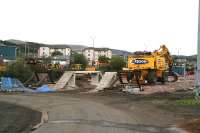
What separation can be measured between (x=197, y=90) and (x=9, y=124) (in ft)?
48.5

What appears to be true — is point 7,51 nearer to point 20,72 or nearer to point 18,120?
point 20,72

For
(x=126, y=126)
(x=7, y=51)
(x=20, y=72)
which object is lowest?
(x=126, y=126)

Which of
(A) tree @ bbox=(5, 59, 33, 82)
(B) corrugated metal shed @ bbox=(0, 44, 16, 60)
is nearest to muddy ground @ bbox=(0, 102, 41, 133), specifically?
(A) tree @ bbox=(5, 59, 33, 82)

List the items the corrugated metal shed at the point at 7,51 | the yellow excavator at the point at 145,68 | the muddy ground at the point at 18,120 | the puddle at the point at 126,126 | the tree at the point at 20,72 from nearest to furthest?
the puddle at the point at 126,126
the muddy ground at the point at 18,120
the yellow excavator at the point at 145,68
the tree at the point at 20,72
the corrugated metal shed at the point at 7,51

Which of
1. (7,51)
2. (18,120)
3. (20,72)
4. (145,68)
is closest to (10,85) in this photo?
(20,72)

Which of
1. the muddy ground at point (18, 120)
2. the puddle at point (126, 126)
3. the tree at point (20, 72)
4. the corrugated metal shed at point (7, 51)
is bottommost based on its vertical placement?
the muddy ground at point (18, 120)

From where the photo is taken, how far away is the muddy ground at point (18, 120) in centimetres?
1891

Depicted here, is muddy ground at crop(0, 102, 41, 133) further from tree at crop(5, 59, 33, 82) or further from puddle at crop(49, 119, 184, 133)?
tree at crop(5, 59, 33, 82)

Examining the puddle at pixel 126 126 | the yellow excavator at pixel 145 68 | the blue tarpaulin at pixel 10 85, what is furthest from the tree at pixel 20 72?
the puddle at pixel 126 126

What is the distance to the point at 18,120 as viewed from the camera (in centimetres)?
2258

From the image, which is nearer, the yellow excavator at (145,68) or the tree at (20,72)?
the yellow excavator at (145,68)

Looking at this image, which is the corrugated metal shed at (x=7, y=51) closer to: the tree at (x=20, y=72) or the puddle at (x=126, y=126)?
the tree at (x=20, y=72)

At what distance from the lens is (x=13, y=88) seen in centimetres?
4969

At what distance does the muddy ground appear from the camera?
62.0ft
